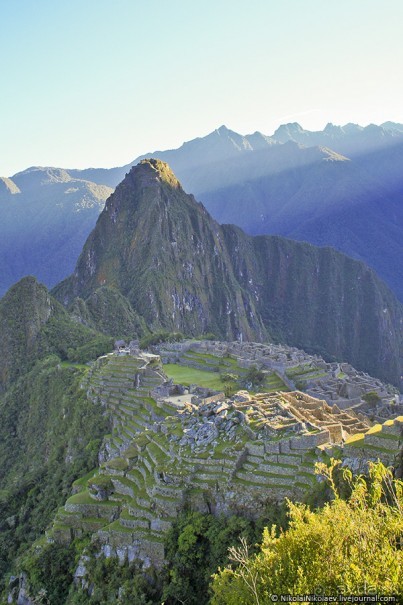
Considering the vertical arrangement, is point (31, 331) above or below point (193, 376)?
below

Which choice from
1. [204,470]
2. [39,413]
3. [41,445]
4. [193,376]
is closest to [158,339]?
[39,413]

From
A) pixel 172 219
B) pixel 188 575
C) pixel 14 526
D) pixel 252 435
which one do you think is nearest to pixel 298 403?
pixel 252 435

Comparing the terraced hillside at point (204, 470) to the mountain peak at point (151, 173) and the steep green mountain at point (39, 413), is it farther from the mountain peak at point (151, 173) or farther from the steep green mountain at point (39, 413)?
the mountain peak at point (151, 173)

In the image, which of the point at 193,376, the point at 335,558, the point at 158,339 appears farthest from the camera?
the point at 158,339

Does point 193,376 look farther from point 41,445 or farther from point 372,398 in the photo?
point 372,398

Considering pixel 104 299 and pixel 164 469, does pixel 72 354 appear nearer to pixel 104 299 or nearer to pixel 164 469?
pixel 104 299
